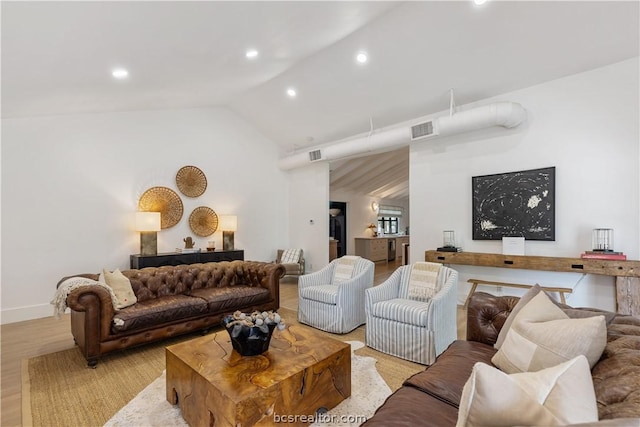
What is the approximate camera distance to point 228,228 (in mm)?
6180

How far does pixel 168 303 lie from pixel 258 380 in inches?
79.5

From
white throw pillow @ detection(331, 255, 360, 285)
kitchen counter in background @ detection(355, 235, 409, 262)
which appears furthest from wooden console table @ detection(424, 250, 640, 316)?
kitchen counter in background @ detection(355, 235, 409, 262)

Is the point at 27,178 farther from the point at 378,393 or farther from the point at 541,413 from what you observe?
the point at 541,413

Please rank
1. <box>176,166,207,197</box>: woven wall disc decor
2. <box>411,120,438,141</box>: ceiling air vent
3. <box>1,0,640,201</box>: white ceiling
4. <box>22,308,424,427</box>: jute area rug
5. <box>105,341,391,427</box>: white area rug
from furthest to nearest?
<box>176,166,207,197</box>: woven wall disc decor, <box>411,120,438,141</box>: ceiling air vent, <box>1,0,640,201</box>: white ceiling, <box>22,308,424,427</box>: jute area rug, <box>105,341,391,427</box>: white area rug

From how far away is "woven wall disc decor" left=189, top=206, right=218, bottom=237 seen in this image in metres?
5.90

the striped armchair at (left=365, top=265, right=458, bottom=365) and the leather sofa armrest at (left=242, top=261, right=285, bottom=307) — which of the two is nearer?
the striped armchair at (left=365, top=265, right=458, bottom=365)

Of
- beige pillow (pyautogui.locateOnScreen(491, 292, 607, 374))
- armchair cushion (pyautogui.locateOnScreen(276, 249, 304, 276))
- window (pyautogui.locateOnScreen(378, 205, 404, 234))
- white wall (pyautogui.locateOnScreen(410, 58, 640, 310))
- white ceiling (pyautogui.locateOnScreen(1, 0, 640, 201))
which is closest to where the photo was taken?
beige pillow (pyautogui.locateOnScreen(491, 292, 607, 374))

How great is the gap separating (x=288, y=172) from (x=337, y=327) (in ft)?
15.7

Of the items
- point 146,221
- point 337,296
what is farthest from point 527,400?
point 146,221

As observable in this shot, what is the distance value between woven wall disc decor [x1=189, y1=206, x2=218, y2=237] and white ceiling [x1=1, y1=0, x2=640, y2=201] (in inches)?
78.3

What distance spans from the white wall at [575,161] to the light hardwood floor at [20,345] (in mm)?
1483

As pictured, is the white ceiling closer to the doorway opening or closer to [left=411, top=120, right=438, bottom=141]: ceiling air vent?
[left=411, top=120, right=438, bottom=141]: ceiling air vent

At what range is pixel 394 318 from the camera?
3031 millimetres

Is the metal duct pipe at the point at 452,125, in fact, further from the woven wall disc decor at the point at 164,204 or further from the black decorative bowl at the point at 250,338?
the black decorative bowl at the point at 250,338
